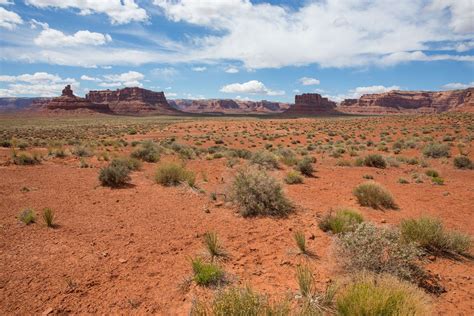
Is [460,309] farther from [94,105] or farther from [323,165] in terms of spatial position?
[94,105]

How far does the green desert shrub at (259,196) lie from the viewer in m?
7.71

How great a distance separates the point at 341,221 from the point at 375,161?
10.7m

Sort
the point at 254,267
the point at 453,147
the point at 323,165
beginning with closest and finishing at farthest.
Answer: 1. the point at 254,267
2. the point at 323,165
3. the point at 453,147

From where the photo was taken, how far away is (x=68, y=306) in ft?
13.2

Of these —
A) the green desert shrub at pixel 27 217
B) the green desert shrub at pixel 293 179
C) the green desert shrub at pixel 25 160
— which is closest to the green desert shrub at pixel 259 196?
the green desert shrub at pixel 293 179

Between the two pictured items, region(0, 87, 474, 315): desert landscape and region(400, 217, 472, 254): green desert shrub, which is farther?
region(400, 217, 472, 254): green desert shrub

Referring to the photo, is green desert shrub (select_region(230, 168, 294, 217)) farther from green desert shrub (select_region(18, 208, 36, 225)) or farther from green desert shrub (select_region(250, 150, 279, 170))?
green desert shrub (select_region(250, 150, 279, 170))

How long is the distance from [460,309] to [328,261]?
6.19 feet

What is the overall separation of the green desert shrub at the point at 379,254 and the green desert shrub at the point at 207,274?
2049 millimetres

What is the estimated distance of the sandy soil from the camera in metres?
4.25

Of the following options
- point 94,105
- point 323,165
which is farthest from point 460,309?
point 94,105

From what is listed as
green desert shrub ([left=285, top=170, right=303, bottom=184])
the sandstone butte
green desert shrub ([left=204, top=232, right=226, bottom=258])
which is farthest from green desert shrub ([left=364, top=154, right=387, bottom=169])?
the sandstone butte

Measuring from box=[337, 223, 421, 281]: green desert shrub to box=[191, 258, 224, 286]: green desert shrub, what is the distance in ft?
6.72

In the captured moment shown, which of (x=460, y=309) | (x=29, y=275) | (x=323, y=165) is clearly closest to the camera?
(x=460, y=309)
